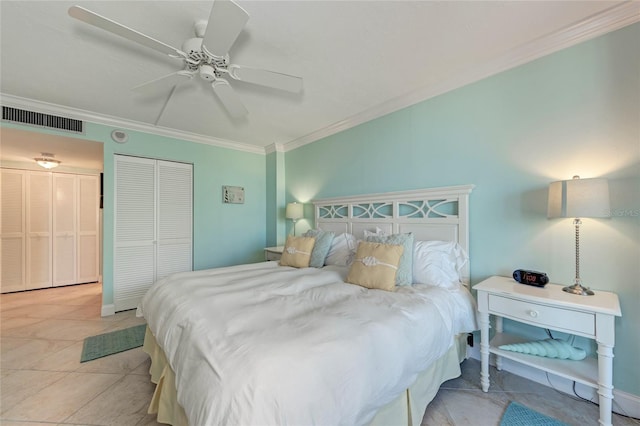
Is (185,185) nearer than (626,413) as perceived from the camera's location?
No

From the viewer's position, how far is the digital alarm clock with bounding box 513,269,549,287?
1695 millimetres

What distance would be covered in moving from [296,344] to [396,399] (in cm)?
73

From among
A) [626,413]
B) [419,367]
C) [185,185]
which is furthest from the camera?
[185,185]

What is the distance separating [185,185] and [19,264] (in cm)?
341

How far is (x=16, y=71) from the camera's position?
7.14 feet

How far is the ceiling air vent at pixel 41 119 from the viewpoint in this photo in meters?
2.70

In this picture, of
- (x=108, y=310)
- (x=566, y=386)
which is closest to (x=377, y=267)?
(x=566, y=386)

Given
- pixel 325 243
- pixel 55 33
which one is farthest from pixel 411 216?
pixel 55 33

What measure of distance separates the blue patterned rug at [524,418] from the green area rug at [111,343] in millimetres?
3085

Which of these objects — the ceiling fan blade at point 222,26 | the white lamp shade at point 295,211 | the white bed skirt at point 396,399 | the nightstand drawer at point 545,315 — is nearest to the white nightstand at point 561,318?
the nightstand drawer at point 545,315

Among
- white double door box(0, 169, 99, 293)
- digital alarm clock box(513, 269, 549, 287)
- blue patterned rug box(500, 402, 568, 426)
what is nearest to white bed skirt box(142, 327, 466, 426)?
blue patterned rug box(500, 402, 568, 426)

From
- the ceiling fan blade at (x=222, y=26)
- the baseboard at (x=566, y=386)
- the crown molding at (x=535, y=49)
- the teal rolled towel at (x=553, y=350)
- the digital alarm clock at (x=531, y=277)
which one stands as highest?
the crown molding at (x=535, y=49)

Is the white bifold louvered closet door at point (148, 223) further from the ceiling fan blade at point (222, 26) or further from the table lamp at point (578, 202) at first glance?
the table lamp at point (578, 202)

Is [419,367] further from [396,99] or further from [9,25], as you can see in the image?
[9,25]
